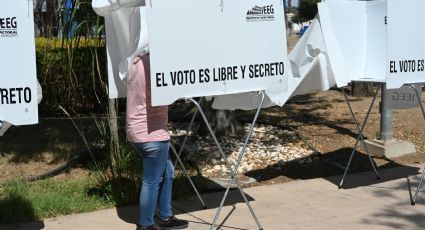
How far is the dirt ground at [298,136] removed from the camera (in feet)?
24.4

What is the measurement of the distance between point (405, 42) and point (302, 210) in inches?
78.4

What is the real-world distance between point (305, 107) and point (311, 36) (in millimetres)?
5824

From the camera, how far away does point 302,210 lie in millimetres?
5902

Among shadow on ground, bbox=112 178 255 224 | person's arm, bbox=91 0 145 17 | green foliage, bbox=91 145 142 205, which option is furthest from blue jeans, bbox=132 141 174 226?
person's arm, bbox=91 0 145 17

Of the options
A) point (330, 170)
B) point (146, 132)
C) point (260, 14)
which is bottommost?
point (330, 170)

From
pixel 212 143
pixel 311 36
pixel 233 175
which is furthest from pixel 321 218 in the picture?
pixel 212 143

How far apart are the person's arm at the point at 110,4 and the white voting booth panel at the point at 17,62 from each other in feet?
2.43

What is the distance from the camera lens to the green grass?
564 centimetres

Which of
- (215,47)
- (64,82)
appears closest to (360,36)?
(215,47)

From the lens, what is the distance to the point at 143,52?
4.74 m

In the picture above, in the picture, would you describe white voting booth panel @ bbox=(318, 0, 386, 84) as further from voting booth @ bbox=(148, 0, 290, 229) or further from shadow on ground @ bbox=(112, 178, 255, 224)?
shadow on ground @ bbox=(112, 178, 255, 224)

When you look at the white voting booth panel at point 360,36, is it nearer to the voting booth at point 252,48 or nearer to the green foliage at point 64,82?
the voting booth at point 252,48

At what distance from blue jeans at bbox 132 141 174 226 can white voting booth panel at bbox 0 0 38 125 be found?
1003 mm

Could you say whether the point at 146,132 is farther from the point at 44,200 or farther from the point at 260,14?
the point at 44,200
